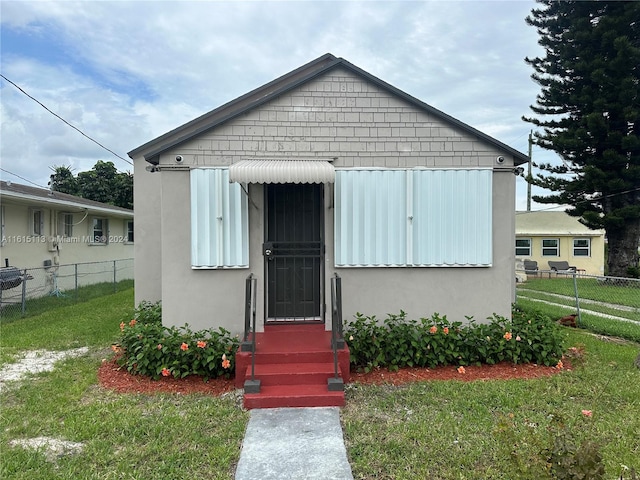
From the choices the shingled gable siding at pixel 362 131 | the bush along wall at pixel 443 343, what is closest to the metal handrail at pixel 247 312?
the bush along wall at pixel 443 343

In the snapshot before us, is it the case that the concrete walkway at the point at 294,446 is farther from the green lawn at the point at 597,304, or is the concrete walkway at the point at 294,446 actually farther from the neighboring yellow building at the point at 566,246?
the neighboring yellow building at the point at 566,246

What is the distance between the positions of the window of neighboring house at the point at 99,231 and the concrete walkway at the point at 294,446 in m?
14.1

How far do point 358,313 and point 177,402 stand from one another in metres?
2.46

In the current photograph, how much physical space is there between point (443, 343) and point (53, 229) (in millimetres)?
12766

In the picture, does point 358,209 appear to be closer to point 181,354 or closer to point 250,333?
point 250,333

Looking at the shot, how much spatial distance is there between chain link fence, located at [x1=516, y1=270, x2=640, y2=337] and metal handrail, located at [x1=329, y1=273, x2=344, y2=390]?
17.0ft

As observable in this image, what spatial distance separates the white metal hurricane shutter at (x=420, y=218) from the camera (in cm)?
552

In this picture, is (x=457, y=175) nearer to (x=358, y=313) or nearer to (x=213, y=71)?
(x=358, y=313)

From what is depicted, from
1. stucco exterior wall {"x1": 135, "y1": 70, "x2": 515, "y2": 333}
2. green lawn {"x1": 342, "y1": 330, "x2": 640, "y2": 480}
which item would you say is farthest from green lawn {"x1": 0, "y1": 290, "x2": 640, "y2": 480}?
stucco exterior wall {"x1": 135, "y1": 70, "x2": 515, "y2": 333}

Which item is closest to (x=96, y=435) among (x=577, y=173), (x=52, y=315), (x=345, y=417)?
(x=345, y=417)

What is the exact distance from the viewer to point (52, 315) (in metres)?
9.17

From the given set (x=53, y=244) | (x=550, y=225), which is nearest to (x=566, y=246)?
(x=550, y=225)

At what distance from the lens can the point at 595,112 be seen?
1497 cm

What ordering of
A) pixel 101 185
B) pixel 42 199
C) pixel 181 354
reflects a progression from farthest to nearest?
pixel 101 185, pixel 42 199, pixel 181 354
